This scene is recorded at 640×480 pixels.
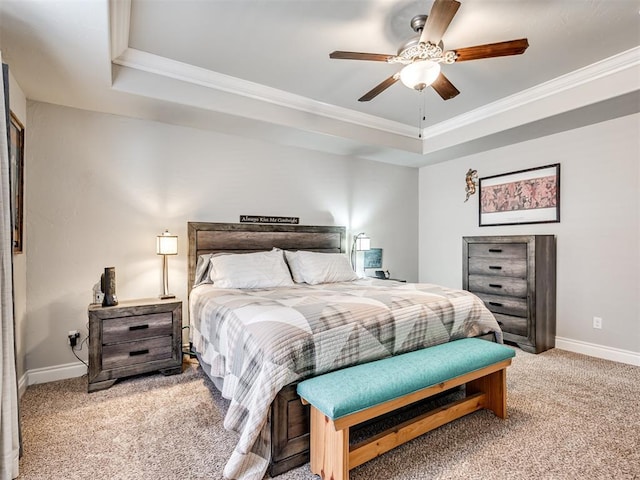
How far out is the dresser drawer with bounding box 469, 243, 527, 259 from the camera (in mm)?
3416

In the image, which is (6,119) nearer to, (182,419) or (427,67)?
(182,419)

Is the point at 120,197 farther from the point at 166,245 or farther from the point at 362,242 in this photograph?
the point at 362,242

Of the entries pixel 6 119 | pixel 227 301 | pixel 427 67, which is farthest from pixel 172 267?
pixel 427 67

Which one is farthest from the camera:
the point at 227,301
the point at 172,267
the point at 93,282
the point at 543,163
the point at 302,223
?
the point at 302,223

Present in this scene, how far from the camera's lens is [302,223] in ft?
13.3

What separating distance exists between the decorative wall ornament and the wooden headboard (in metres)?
1.81

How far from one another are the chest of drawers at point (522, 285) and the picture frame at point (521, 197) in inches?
14.5

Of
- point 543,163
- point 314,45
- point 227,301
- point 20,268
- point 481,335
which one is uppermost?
point 314,45

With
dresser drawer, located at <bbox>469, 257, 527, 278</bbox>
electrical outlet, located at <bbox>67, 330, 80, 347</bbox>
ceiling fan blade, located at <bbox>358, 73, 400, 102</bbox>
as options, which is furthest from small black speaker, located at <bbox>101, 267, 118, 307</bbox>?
dresser drawer, located at <bbox>469, 257, 527, 278</bbox>

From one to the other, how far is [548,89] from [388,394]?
3.22 m

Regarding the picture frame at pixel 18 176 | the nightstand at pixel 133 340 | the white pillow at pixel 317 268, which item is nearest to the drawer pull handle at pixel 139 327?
the nightstand at pixel 133 340

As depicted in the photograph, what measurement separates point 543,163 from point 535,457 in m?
3.16

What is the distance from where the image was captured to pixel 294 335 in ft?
5.14

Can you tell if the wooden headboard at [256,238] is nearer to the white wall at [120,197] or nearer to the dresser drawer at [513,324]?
the white wall at [120,197]
